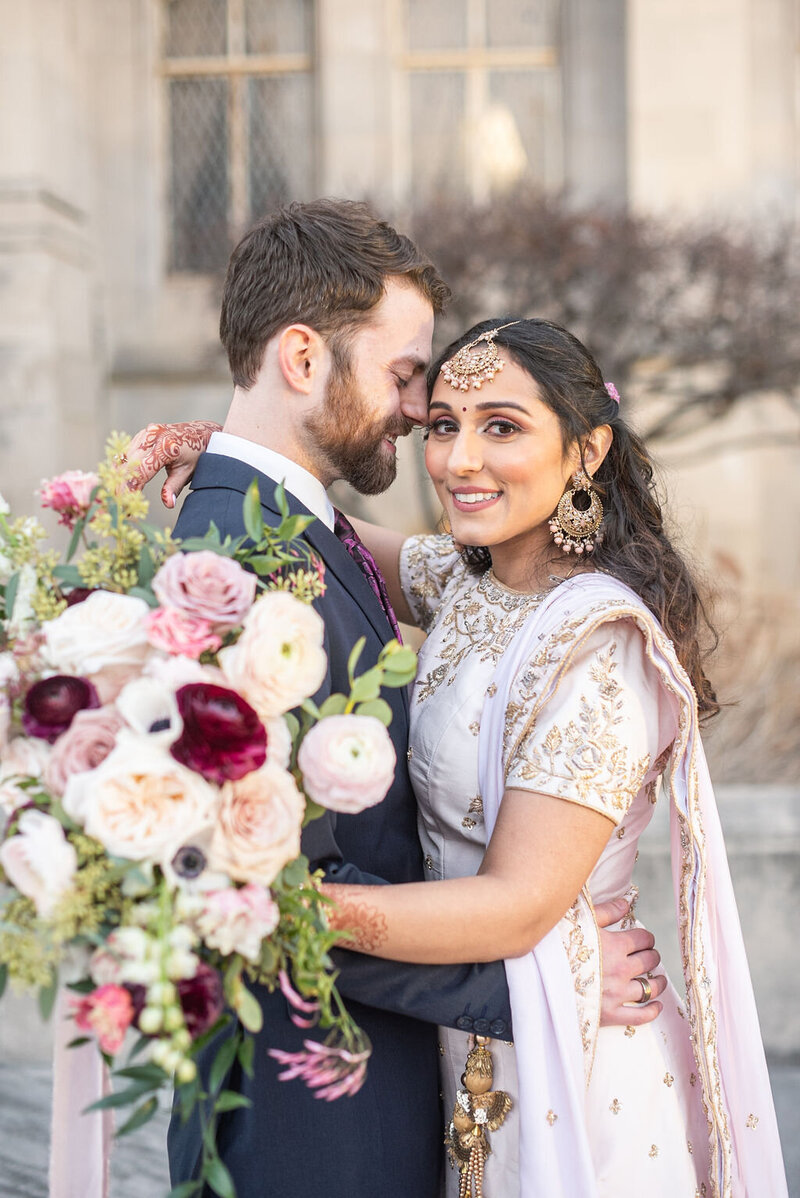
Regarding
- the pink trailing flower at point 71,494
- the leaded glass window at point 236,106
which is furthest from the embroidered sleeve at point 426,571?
the leaded glass window at point 236,106

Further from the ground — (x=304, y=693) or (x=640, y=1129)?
(x=304, y=693)

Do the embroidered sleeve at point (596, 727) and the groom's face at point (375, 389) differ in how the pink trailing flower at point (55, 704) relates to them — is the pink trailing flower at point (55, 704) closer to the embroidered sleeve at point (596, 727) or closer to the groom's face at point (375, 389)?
the embroidered sleeve at point (596, 727)

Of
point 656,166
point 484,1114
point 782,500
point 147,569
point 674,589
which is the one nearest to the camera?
point 147,569

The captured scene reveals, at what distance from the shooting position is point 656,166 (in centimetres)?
768

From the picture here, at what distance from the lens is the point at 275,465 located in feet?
6.56

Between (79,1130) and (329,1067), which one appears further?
(79,1130)

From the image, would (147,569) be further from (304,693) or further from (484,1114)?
(484,1114)

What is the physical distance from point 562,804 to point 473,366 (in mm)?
788

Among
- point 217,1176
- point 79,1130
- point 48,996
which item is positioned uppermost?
point 48,996

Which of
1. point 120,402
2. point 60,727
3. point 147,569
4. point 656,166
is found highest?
point 656,166

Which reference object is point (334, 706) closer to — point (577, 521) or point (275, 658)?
point (275, 658)

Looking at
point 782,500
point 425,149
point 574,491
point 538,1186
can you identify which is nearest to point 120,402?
point 425,149

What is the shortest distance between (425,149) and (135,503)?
7947 mm

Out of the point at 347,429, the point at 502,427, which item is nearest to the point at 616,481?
the point at 502,427
